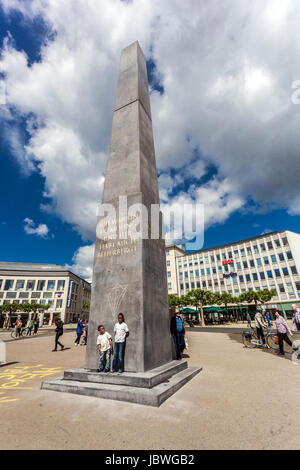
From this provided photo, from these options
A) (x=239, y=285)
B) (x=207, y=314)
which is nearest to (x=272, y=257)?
(x=239, y=285)

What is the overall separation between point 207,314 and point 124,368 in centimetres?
6166

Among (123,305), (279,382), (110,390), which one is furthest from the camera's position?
(123,305)

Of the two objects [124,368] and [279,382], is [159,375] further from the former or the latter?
[279,382]

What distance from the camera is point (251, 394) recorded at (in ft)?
15.1

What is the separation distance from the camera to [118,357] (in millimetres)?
5707

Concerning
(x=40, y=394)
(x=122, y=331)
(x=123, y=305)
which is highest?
(x=123, y=305)

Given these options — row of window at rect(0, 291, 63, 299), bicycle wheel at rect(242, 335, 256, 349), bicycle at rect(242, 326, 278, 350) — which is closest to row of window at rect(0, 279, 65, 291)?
row of window at rect(0, 291, 63, 299)

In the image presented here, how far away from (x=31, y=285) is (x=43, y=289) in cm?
455

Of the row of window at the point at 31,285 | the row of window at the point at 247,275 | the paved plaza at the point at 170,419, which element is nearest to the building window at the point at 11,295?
the row of window at the point at 31,285

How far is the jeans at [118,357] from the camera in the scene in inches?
218

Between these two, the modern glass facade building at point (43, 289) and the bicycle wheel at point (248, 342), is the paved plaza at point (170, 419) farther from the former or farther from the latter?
the modern glass facade building at point (43, 289)

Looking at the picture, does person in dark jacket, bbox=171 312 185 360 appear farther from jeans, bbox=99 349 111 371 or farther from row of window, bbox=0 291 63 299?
row of window, bbox=0 291 63 299

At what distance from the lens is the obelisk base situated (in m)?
4.35

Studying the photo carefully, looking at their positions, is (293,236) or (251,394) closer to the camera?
(251,394)
